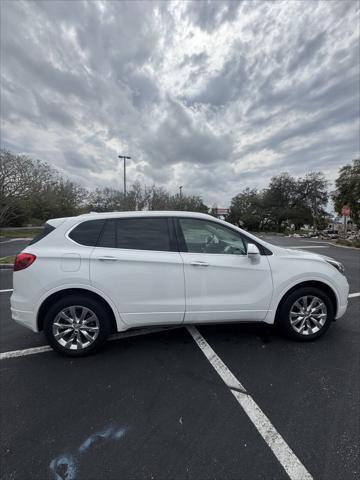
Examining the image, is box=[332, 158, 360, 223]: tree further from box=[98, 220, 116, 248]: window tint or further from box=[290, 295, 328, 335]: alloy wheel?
box=[98, 220, 116, 248]: window tint

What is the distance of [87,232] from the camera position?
280 centimetres

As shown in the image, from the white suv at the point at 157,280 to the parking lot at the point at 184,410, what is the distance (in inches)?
15.0

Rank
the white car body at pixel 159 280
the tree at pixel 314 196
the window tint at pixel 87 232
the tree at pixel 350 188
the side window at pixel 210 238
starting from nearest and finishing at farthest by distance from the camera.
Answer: the white car body at pixel 159 280 → the window tint at pixel 87 232 → the side window at pixel 210 238 → the tree at pixel 350 188 → the tree at pixel 314 196

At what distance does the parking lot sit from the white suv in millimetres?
382

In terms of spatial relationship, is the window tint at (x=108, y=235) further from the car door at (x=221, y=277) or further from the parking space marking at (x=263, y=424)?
the parking space marking at (x=263, y=424)

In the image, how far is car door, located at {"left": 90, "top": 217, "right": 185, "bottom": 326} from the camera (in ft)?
8.72

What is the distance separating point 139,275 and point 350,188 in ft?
86.3

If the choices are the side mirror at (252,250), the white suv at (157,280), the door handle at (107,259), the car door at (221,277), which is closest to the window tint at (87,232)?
the white suv at (157,280)

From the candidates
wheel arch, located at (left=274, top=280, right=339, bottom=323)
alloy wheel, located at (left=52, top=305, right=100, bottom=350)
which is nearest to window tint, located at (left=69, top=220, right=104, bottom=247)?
alloy wheel, located at (left=52, top=305, right=100, bottom=350)

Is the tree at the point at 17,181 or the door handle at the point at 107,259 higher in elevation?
the tree at the point at 17,181

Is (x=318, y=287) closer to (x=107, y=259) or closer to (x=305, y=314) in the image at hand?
(x=305, y=314)

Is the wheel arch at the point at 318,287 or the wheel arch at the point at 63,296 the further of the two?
the wheel arch at the point at 318,287

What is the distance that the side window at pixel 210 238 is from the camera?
289cm

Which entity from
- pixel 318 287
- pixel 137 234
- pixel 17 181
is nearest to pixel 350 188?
pixel 318 287
